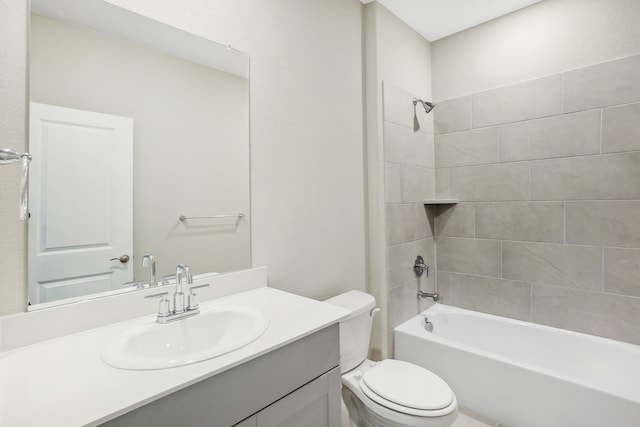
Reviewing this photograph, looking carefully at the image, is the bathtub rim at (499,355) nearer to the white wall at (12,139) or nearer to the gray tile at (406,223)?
the gray tile at (406,223)

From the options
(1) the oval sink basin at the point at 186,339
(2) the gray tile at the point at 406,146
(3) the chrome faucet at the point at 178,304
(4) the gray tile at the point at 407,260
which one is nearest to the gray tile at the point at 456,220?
(4) the gray tile at the point at 407,260

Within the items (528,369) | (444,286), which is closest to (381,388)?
(528,369)

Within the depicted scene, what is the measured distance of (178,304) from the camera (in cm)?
114

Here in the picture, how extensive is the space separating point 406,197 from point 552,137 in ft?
3.34

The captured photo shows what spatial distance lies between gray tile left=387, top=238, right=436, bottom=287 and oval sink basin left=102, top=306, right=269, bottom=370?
1.26 meters

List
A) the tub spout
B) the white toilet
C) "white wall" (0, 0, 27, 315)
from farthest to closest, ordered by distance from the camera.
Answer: the tub spout → the white toilet → "white wall" (0, 0, 27, 315)

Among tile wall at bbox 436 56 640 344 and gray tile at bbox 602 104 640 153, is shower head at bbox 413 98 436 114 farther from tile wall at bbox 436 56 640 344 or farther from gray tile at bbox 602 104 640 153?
gray tile at bbox 602 104 640 153

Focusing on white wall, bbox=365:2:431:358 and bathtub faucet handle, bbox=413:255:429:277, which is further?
bathtub faucet handle, bbox=413:255:429:277

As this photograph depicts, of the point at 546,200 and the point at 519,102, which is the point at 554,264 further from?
the point at 519,102

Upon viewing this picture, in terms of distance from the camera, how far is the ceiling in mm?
2148

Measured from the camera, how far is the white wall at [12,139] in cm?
91

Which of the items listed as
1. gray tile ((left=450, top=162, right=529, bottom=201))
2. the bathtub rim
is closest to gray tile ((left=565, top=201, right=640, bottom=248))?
gray tile ((left=450, top=162, right=529, bottom=201))

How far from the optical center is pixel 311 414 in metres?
1.04

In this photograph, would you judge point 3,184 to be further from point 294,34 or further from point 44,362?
point 294,34
